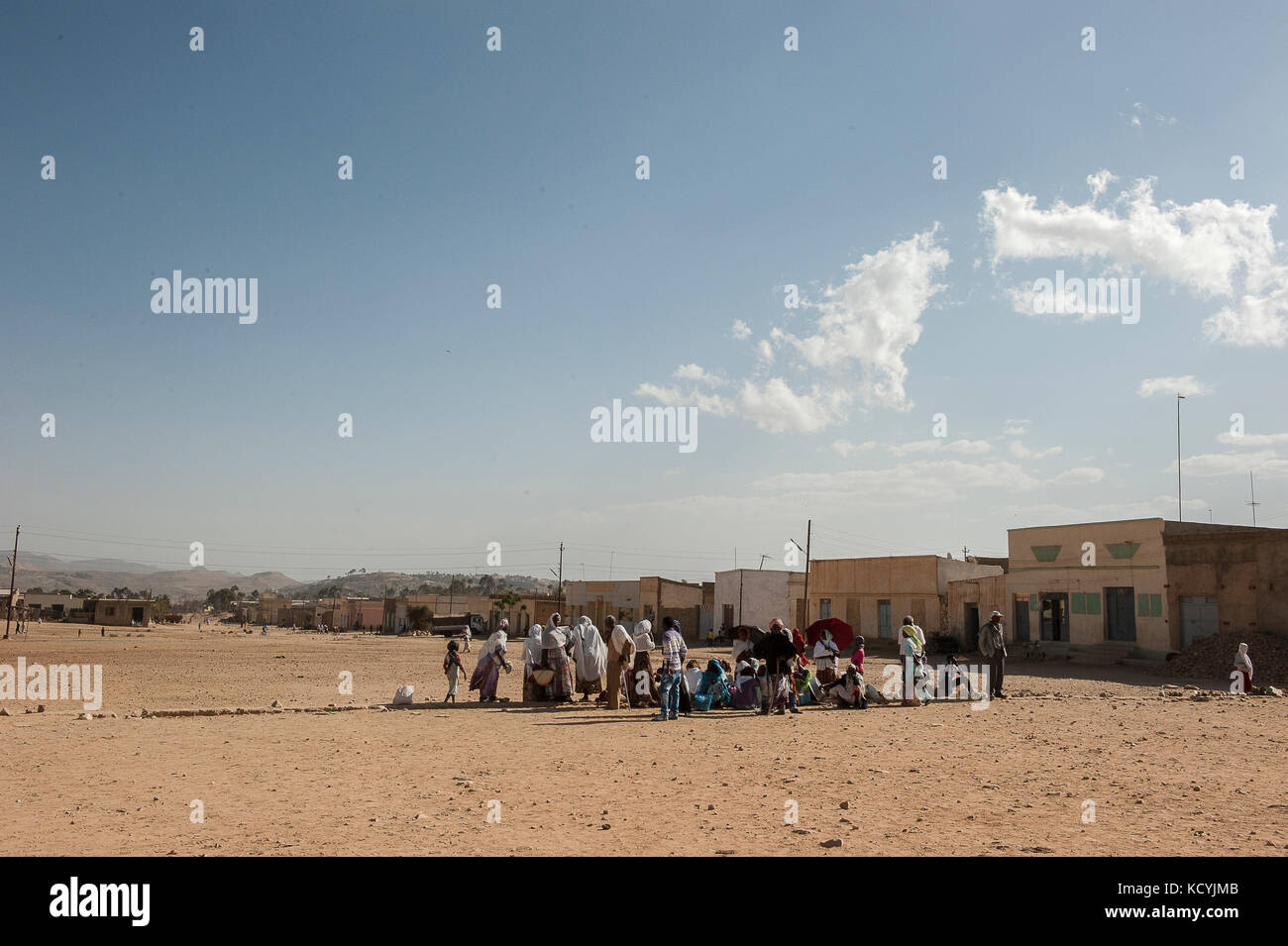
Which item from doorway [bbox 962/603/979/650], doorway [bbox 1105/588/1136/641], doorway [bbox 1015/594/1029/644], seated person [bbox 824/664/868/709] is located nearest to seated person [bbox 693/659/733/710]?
seated person [bbox 824/664/868/709]

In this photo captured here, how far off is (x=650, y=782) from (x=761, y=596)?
47093 millimetres

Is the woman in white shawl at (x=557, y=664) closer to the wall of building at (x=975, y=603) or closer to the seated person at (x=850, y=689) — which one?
the seated person at (x=850, y=689)

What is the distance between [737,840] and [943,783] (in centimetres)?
314

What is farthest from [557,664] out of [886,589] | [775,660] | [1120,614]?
[886,589]

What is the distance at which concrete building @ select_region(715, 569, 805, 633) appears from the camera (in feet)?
177

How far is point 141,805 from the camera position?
7727 mm

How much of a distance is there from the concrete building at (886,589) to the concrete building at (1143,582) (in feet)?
16.4

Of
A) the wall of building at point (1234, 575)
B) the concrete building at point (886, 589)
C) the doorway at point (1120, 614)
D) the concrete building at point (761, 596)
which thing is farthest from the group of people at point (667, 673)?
the concrete building at point (761, 596)

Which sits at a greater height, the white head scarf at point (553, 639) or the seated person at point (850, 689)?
the white head scarf at point (553, 639)

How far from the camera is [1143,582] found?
100 ft

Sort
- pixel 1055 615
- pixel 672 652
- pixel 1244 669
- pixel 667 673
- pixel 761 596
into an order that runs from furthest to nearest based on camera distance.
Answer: pixel 761 596 < pixel 1055 615 < pixel 1244 669 < pixel 667 673 < pixel 672 652

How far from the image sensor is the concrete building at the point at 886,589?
42.1 metres

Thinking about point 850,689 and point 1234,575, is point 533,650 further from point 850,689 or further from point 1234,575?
point 1234,575
